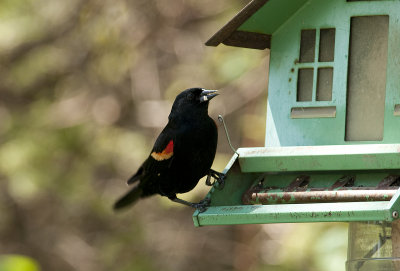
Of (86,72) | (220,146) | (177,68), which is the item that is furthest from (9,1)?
(220,146)

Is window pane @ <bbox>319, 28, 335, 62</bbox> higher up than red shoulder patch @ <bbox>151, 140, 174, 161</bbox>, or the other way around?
window pane @ <bbox>319, 28, 335, 62</bbox>

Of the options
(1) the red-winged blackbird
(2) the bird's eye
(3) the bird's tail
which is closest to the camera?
(1) the red-winged blackbird

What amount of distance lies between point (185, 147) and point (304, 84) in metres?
0.62

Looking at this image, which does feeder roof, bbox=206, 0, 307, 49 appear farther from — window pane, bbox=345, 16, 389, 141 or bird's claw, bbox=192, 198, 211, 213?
bird's claw, bbox=192, 198, 211, 213

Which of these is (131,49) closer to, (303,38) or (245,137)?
(245,137)

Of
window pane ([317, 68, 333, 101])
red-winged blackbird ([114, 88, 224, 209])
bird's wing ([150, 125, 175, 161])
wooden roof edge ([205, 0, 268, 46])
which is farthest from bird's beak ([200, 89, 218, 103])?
window pane ([317, 68, 333, 101])

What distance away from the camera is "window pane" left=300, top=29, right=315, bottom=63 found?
3.55 meters

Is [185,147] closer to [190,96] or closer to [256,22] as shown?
[190,96]

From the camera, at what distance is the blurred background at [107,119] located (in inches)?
279

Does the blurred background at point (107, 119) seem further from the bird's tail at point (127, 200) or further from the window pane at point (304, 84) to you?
the window pane at point (304, 84)

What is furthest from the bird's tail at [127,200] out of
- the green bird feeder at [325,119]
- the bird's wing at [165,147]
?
the green bird feeder at [325,119]

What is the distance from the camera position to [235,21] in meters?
3.55

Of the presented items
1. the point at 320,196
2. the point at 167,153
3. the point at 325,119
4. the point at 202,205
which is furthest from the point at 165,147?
the point at 320,196

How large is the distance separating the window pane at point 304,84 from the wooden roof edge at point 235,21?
1.08ft
